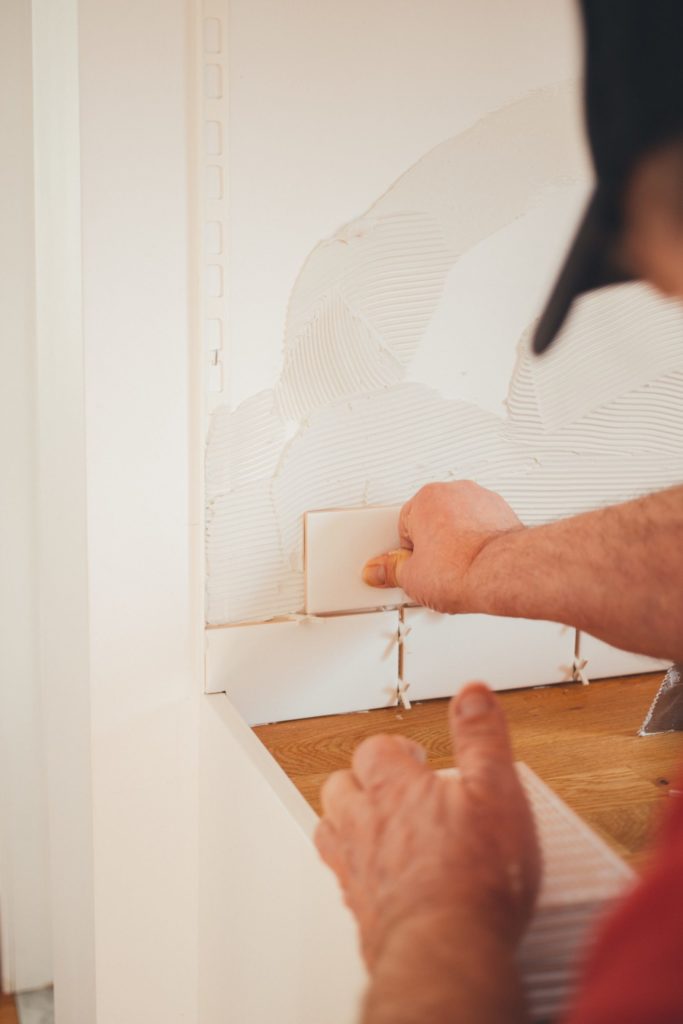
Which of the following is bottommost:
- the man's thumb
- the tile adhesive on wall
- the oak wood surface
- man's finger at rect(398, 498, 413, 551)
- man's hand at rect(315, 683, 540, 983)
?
the oak wood surface

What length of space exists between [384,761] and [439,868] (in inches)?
4.3

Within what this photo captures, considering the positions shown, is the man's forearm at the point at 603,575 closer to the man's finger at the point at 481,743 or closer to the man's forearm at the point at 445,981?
the man's finger at the point at 481,743

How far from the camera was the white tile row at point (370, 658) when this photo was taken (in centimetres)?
127

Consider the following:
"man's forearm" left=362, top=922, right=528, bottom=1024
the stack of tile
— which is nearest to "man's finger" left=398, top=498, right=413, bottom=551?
the stack of tile

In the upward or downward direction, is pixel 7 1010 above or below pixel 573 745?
below

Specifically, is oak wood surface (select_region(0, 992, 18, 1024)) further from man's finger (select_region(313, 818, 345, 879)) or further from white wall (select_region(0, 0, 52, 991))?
man's finger (select_region(313, 818, 345, 879))

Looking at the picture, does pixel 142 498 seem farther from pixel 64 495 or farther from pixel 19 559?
pixel 19 559

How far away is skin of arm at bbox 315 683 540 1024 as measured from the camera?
1.65 ft

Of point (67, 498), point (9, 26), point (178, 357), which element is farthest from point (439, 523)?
point (9, 26)

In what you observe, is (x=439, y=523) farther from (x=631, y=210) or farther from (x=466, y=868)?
(x=631, y=210)

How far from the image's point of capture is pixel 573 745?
122 cm

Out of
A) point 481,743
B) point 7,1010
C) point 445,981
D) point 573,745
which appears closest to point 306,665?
point 573,745

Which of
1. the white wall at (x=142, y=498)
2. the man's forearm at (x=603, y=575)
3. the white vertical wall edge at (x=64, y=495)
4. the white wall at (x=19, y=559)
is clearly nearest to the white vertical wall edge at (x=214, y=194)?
the white wall at (x=142, y=498)

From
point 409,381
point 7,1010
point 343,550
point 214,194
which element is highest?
point 214,194
